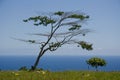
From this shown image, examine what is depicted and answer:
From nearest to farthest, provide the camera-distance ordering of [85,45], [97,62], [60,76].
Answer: [60,76]
[85,45]
[97,62]

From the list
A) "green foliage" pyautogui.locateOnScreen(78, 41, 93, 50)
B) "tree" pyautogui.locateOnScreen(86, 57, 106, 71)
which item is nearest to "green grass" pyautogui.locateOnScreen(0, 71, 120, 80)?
"green foliage" pyautogui.locateOnScreen(78, 41, 93, 50)

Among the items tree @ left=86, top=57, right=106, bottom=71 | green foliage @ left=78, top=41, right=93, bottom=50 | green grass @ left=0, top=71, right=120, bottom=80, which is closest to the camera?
green grass @ left=0, top=71, right=120, bottom=80

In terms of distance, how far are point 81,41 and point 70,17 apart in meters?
2.90

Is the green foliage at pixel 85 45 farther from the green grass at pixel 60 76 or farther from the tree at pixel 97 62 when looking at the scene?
the tree at pixel 97 62

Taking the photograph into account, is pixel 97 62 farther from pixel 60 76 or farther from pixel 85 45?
pixel 60 76

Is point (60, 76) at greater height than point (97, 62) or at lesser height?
lesser

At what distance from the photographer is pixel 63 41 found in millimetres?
32719

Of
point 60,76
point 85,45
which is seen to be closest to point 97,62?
point 85,45

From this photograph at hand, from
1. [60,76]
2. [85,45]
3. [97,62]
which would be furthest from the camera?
[97,62]

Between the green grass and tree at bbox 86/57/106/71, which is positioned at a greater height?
tree at bbox 86/57/106/71

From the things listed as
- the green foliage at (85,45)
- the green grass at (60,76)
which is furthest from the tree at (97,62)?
the green grass at (60,76)

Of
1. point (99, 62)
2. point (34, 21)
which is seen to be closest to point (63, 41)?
point (34, 21)

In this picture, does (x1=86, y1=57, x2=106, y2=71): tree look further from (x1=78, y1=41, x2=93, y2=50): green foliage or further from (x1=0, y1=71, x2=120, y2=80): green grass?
(x1=0, y1=71, x2=120, y2=80): green grass

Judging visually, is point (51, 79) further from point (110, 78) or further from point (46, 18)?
point (46, 18)
